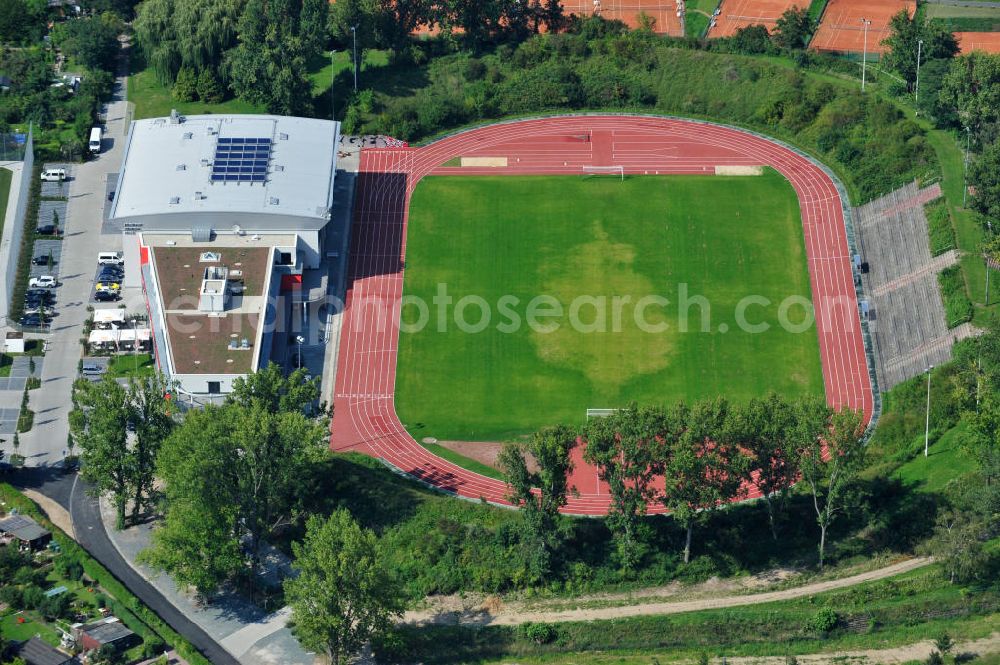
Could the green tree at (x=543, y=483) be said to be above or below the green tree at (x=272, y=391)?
below

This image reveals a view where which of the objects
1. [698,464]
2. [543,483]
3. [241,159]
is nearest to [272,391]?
[543,483]

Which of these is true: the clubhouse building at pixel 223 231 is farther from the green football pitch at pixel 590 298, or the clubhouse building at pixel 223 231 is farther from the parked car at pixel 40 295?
the green football pitch at pixel 590 298

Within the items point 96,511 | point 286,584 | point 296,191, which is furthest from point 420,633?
point 296,191

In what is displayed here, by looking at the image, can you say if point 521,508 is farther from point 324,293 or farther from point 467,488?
point 324,293

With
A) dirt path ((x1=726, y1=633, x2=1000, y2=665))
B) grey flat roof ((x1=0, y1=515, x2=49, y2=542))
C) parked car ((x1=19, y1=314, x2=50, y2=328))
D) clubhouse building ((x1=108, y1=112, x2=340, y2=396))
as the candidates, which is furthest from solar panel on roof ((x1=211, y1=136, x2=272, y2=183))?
dirt path ((x1=726, y1=633, x2=1000, y2=665))

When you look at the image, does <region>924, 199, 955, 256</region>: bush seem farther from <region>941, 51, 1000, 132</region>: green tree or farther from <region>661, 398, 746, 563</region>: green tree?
<region>661, 398, 746, 563</region>: green tree

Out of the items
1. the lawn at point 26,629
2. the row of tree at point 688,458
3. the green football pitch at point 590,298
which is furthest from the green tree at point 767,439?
the lawn at point 26,629

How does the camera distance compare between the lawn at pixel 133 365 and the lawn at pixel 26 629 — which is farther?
the lawn at pixel 133 365
